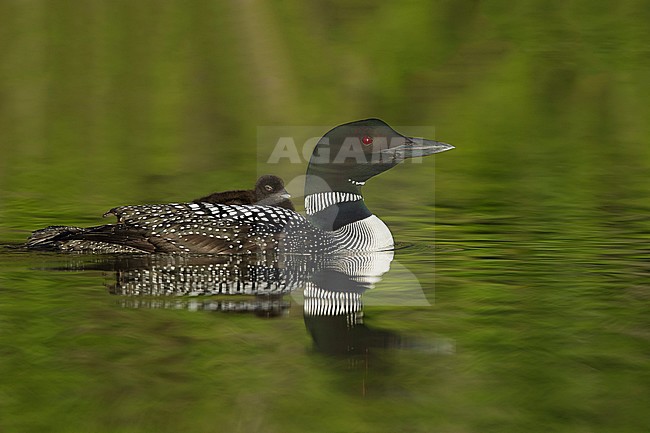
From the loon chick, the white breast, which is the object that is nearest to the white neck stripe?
the white breast

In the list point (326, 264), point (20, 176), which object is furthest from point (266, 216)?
point (20, 176)

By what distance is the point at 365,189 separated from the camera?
56.4 feet

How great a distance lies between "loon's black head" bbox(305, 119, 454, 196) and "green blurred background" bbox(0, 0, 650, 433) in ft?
2.43

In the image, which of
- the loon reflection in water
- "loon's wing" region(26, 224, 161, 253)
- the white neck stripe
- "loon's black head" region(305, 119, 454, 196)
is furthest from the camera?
the white neck stripe

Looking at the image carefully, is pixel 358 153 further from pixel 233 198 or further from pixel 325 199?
pixel 233 198

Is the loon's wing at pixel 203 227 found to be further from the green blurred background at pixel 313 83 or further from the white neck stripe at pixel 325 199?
the green blurred background at pixel 313 83

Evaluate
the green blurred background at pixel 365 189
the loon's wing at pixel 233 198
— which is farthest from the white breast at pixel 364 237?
the loon's wing at pixel 233 198

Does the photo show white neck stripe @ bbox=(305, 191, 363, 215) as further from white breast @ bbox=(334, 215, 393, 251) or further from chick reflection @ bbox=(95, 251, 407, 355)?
chick reflection @ bbox=(95, 251, 407, 355)

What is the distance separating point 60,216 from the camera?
13.1 meters

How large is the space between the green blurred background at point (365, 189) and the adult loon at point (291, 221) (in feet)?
1.49

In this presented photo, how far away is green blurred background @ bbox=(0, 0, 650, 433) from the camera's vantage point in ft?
20.2

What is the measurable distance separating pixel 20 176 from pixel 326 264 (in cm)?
1068

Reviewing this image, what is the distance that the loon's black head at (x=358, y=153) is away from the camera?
1009 centimetres

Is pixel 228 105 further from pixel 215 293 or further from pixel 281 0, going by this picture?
pixel 215 293
